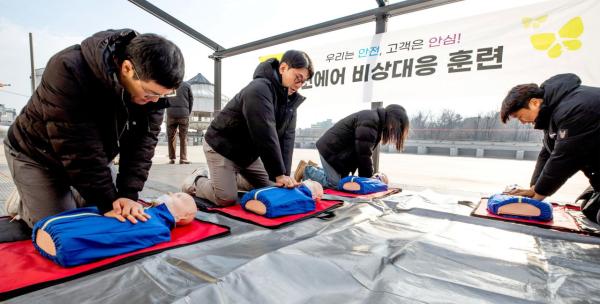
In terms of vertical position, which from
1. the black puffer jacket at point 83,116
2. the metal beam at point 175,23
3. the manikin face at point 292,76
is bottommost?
the black puffer jacket at point 83,116

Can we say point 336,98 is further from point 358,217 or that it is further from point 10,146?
point 10,146

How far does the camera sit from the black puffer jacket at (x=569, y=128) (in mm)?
1452

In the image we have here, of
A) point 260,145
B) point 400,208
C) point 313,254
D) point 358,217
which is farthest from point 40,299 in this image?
point 400,208

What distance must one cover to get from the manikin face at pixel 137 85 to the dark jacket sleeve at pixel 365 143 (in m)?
1.66

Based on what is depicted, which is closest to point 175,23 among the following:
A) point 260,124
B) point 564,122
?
point 260,124

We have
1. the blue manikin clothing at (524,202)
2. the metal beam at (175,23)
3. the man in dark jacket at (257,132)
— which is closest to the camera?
the blue manikin clothing at (524,202)

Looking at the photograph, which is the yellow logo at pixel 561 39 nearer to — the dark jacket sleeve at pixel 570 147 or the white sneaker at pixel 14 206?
the dark jacket sleeve at pixel 570 147

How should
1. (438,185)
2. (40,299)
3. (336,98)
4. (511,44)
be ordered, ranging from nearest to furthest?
(40,299) → (511,44) → (438,185) → (336,98)

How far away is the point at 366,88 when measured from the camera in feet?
9.75

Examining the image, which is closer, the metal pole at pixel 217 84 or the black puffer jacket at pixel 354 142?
the black puffer jacket at pixel 354 142

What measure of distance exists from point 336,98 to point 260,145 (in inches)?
70.1

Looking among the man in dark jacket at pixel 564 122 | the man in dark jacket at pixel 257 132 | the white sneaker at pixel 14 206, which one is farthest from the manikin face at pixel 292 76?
the white sneaker at pixel 14 206

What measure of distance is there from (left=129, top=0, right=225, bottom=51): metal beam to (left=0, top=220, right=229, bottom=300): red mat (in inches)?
138

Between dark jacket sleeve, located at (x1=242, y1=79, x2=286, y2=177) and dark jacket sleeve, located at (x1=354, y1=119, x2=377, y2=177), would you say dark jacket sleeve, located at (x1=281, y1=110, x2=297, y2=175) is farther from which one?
dark jacket sleeve, located at (x1=354, y1=119, x2=377, y2=177)
